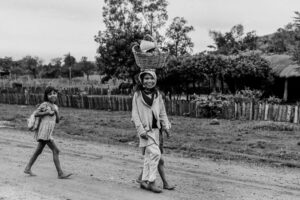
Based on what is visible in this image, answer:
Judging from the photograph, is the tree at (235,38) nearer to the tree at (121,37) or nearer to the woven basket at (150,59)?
the tree at (121,37)

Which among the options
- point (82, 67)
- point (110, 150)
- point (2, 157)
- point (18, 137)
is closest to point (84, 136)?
point (18, 137)

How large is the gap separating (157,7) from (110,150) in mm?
23386

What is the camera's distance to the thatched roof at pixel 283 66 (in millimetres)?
23453

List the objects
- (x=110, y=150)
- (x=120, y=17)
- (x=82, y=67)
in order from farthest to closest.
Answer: (x=82, y=67), (x=120, y=17), (x=110, y=150)

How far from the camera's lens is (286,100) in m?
25.1

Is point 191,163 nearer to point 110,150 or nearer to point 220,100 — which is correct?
point 110,150

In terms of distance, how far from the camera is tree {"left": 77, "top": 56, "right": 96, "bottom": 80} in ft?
260

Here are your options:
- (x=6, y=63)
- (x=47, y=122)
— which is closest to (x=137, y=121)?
(x=47, y=122)

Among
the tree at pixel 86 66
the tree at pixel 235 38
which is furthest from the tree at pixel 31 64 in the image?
the tree at pixel 235 38

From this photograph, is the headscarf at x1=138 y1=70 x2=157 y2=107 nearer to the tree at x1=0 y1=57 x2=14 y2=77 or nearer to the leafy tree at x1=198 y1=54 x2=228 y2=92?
the leafy tree at x1=198 y1=54 x2=228 y2=92

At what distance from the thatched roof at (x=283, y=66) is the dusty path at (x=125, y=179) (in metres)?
15.9

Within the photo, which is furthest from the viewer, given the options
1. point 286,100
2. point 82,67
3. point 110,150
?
point 82,67

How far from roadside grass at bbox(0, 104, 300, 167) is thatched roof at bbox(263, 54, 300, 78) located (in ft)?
30.3

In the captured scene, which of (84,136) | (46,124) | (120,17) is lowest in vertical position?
(84,136)
